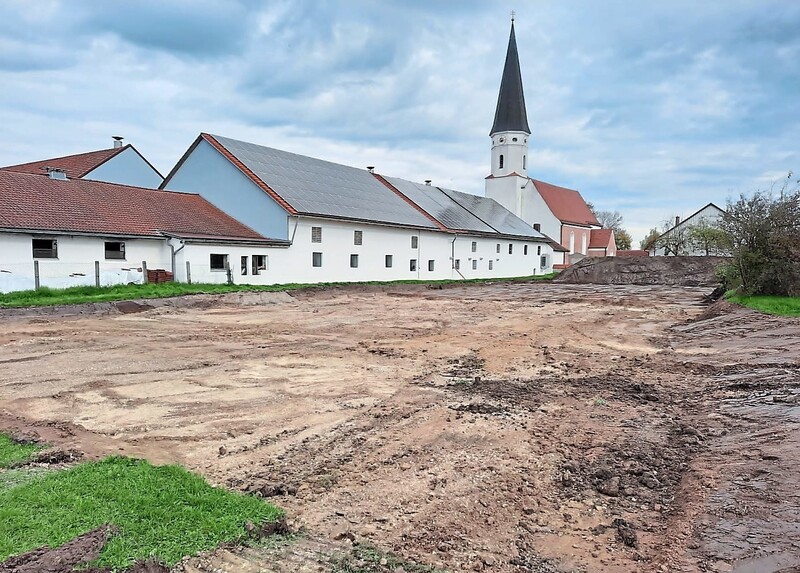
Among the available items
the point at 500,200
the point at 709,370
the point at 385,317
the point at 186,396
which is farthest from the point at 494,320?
the point at 500,200

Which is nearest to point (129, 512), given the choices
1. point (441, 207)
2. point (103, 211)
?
point (103, 211)

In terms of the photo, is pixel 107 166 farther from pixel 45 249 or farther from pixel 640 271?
pixel 640 271

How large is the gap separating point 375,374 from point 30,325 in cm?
1071

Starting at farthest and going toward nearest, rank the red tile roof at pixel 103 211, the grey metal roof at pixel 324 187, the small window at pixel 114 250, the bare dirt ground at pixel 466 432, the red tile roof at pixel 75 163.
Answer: the red tile roof at pixel 75 163
the grey metal roof at pixel 324 187
the small window at pixel 114 250
the red tile roof at pixel 103 211
the bare dirt ground at pixel 466 432

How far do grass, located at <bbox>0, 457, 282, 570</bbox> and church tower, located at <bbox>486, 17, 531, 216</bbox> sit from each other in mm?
59571

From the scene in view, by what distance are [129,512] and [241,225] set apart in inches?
1041

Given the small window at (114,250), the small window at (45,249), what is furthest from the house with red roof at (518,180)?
the small window at (45,249)

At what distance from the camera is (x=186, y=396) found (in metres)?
7.66

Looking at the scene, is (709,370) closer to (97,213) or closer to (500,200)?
(97,213)

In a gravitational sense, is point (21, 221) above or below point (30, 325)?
above

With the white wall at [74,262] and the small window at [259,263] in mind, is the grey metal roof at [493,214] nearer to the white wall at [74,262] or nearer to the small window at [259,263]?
the small window at [259,263]

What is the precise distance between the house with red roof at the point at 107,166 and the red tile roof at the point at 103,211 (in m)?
8.94

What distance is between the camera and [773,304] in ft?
51.5

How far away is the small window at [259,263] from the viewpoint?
26.3 m
